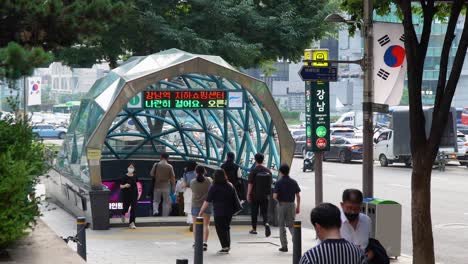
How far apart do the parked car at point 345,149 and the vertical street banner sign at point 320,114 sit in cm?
2968

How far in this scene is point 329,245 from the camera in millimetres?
6980

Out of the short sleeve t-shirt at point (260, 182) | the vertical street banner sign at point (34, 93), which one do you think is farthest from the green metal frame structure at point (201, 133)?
the vertical street banner sign at point (34, 93)

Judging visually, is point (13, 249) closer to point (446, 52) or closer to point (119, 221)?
point (446, 52)

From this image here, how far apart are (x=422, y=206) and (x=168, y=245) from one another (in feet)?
24.8

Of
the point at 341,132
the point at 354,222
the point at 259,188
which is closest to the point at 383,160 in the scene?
the point at 341,132

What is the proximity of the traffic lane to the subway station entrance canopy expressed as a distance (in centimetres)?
271

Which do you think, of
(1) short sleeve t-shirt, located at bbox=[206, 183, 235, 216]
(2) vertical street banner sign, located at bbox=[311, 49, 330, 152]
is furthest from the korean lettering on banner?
(1) short sleeve t-shirt, located at bbox=[206, 183, 235, 216]

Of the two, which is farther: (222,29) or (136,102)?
(222,29)

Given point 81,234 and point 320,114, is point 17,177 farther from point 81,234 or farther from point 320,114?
point 320,114

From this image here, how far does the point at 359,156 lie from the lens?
51125 millimetres

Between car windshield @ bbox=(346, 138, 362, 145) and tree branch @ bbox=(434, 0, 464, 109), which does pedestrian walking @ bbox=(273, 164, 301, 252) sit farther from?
car windshield @ bbox=(346, 138, 362, 145)

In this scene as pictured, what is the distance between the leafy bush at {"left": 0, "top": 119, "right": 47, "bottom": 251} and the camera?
8.80 m

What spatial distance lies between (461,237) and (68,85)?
479 feet

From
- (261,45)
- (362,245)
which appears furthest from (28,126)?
(261,45)
